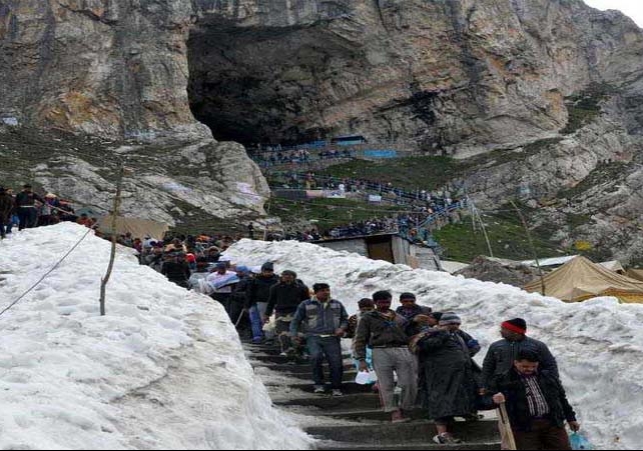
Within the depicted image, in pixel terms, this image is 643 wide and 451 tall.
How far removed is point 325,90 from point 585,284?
3939cm

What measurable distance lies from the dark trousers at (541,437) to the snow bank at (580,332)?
4.47 ft

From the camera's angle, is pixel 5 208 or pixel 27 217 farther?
pixel 27 217

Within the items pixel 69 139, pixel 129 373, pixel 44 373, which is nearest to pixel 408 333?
pixel 129 373

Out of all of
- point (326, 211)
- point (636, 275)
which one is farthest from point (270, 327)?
point (326, 211)

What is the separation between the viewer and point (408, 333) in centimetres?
887

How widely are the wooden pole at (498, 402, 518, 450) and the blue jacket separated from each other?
3.30m

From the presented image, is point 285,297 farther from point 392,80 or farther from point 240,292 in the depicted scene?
point 392,80

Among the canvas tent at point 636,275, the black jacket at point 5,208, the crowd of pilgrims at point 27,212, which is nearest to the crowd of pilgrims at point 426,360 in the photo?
the black jacket at point 5,208

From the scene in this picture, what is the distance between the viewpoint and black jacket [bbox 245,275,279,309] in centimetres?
1277

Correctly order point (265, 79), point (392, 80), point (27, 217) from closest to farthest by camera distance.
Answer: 1. point (27, 217)
2. point (265, 79)
3. point (392, 80)

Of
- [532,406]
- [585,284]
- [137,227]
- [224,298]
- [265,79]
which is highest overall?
[265,79]

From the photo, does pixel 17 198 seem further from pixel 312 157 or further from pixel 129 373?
pixel 312 157

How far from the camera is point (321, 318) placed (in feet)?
32.1

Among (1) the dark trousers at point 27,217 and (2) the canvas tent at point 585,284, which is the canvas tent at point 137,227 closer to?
(1) the dark trousers at point 27,217
